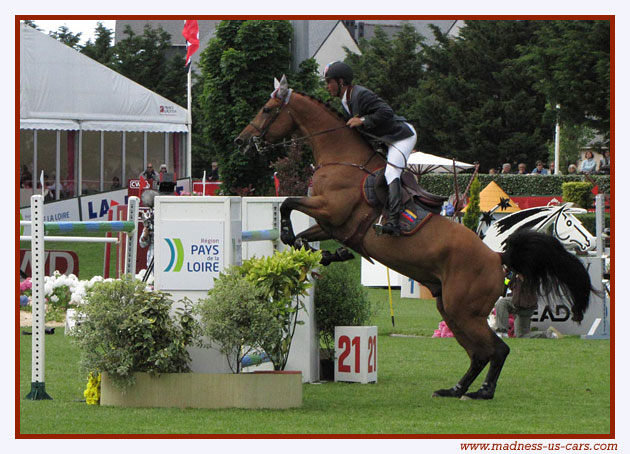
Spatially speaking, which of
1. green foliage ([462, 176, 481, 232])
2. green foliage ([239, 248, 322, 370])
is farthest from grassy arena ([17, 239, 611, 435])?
green foliage ([462, 176, 481, 232])

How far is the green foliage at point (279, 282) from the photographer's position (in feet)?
21.7

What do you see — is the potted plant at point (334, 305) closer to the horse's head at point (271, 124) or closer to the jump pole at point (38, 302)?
the horse's head at point (271, 124)

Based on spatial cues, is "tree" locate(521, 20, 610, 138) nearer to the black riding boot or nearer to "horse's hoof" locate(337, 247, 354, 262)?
"horse's hoof" locate(337, 247, 354, 262)

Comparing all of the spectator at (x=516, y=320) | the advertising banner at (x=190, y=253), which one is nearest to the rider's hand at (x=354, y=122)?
the advertising banner at (x=190, y=253)

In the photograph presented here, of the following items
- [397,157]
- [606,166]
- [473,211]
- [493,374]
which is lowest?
[493,374]

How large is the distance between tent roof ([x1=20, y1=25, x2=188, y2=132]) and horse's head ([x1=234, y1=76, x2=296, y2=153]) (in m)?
17.6

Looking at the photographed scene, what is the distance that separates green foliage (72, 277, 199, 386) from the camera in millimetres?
6449

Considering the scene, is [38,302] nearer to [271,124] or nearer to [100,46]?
[271,124]

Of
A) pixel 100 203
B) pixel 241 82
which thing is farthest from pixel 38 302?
pixel 100 203

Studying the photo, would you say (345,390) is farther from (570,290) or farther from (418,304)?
(418,304)

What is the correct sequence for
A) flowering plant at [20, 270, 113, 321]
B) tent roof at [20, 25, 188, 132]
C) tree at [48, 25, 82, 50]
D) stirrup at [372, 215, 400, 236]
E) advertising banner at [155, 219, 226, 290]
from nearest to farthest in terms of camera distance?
1. advertising banner at [155, 219, 226, 290]
2. stirrup at [372, 215, 400, 236]
3. flowering plant at [20, 270, 113, 321]
4. tent roof at [20, 25, 188, 132]
5. tree at [48, 25, 82, 50]

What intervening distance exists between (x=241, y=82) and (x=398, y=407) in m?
19.0

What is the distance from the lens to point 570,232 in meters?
13.5

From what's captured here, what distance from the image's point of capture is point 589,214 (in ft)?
73.2
